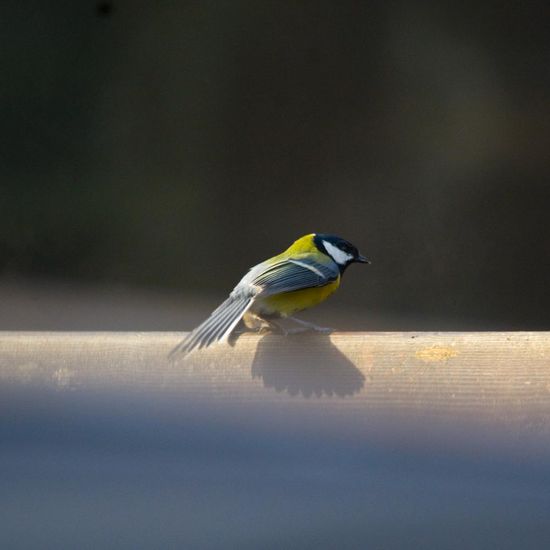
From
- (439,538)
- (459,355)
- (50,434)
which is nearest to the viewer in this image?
(439,538)

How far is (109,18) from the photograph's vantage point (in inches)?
187

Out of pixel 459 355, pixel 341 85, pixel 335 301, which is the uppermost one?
pixel 341 85

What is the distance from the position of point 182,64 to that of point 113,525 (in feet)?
13.1

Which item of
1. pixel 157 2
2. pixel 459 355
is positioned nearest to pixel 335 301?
pixel 157 2

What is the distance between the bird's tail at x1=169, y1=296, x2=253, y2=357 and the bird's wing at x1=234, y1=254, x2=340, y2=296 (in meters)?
0.07

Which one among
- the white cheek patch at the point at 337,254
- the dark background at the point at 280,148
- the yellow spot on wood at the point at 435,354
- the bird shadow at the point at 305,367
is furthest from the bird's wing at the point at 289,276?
the dark background at the point at 280,148

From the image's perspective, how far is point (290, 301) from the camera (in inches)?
99.0

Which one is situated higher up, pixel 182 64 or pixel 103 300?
pixel 182 64

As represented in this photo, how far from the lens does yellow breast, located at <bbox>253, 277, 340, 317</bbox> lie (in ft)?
8.09

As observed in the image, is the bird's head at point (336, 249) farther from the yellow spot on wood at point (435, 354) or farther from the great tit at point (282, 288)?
the yellow spot on wood at point (435, 354)

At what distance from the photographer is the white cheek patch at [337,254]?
2.85m

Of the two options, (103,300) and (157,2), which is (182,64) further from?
(103,300)

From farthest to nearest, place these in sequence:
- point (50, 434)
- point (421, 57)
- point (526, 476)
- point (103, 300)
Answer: point (103, 300) < point (421, 57) < point (50, 434) < point (526, 476)

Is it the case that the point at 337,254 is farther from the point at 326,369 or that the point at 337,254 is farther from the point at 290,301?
the point at 326,369
